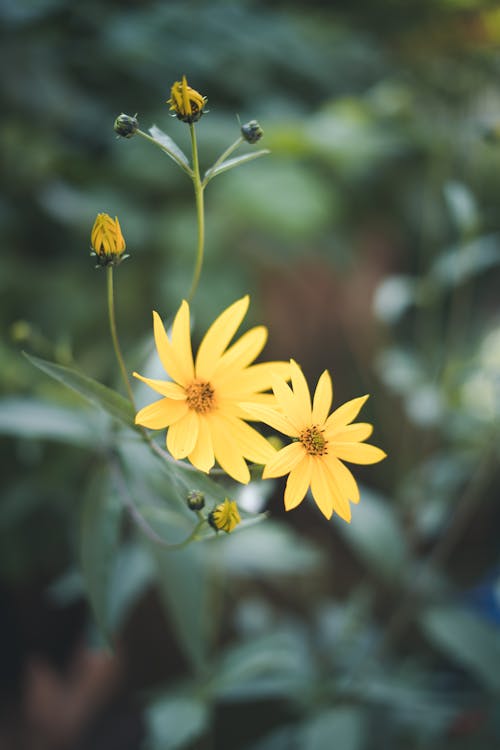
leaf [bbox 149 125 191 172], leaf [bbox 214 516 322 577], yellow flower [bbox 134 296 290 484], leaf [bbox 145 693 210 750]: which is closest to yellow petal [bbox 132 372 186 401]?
yellow flower [bbox 134 296 290 484]

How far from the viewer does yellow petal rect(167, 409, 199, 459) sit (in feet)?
1.10

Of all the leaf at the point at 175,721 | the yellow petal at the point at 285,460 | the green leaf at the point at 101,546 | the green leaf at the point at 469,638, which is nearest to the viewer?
the yellow petal at the point at 285,460

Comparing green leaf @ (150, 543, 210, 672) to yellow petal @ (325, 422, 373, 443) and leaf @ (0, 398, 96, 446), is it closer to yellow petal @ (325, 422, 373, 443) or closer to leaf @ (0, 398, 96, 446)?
leaf @ (0, 398, 96, 446)

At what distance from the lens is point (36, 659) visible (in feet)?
3.35

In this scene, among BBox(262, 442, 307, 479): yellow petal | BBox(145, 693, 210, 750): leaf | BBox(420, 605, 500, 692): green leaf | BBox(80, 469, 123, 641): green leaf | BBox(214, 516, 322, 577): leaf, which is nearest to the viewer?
BBox(262, 442, 307, 479): yellow petal

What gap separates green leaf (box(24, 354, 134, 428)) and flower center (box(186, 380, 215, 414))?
0.15 feet

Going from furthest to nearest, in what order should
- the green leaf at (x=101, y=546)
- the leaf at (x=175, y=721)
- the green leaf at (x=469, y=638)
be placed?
the green leaf at (x=469, y=638) → the leaf at (x=175, y=721) → the green leaf at (x=101, y=546)

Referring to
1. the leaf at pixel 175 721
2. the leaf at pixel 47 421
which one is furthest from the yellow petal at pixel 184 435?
the leaf at pixel 175 721

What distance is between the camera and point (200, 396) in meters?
0.38

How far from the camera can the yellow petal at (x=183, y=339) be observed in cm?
34

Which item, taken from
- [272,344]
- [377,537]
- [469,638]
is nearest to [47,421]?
[377,537]

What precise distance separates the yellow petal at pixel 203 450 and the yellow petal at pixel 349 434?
66 mm

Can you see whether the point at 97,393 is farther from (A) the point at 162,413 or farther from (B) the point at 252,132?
(B) the point at 252,132

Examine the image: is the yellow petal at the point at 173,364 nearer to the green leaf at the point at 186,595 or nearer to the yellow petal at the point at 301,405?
the yellow petal at the point at 301,405
